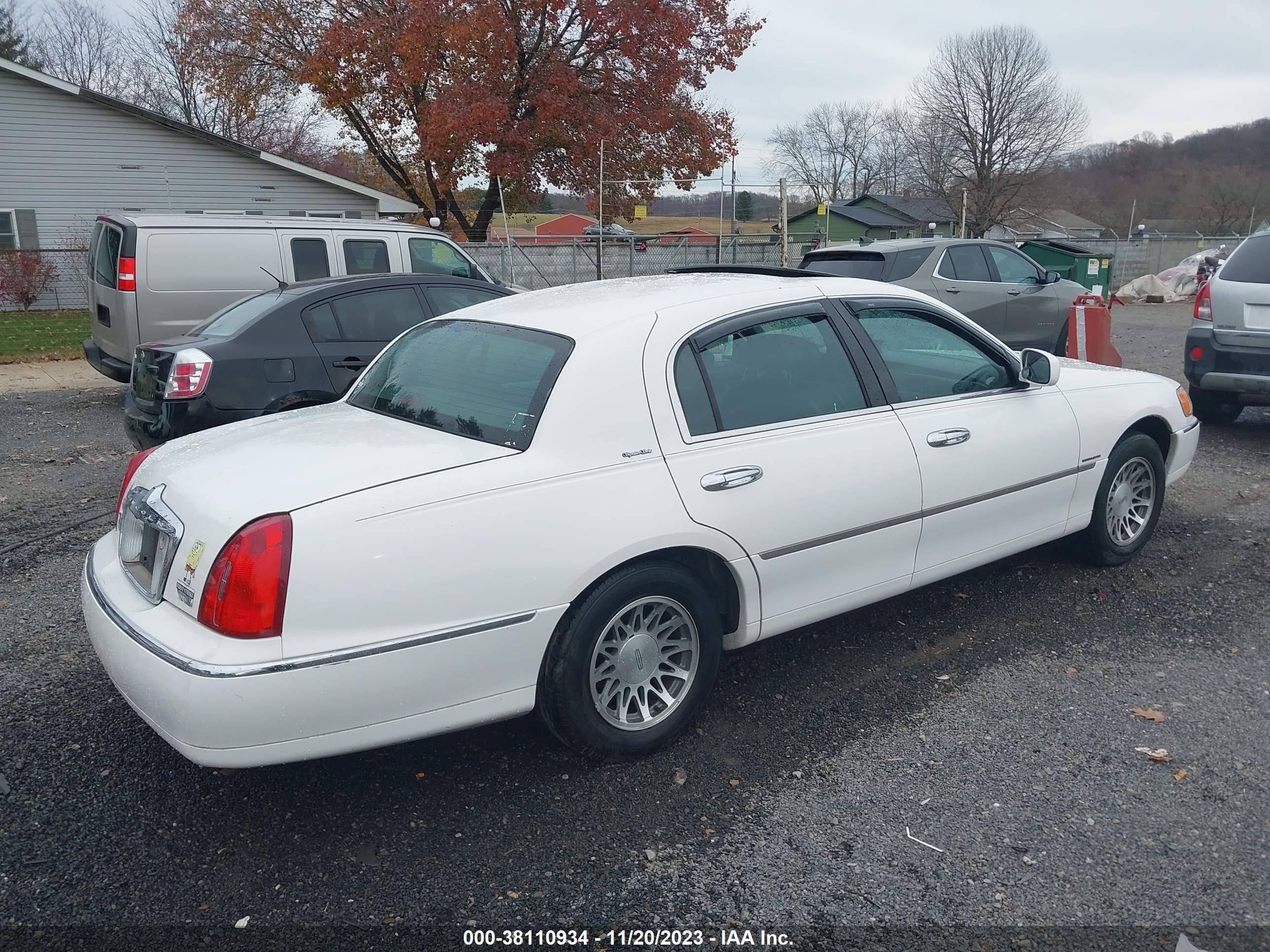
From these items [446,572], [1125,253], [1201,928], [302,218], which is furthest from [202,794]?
[1125,253]

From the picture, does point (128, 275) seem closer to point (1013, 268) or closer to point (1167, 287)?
point (1013, 268)

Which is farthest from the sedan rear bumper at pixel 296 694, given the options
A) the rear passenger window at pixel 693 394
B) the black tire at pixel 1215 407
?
the black tire at pixel 1215 407

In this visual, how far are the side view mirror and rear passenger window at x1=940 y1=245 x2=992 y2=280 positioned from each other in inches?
260

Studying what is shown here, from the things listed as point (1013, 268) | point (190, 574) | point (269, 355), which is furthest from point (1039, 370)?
point (1013, 268)

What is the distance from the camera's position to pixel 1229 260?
823 cm

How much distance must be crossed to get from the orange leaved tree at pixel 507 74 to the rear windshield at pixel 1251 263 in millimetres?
18755

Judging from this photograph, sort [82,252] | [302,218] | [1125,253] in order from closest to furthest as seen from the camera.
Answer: [302,218] → [82,252] → [1125,253]

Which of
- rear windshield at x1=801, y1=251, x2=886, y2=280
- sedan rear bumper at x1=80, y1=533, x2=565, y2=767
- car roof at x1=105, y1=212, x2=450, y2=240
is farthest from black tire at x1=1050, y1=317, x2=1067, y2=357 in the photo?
sedan rear bumper at x1=80, y1=533, x2=565, y2=767

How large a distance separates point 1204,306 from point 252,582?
26.9 ft

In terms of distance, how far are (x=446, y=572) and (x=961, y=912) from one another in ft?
5.58

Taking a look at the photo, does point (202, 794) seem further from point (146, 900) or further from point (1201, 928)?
point (1201, 928)

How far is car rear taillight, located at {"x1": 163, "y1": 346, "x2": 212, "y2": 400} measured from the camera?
6.23m

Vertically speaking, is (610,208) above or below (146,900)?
above

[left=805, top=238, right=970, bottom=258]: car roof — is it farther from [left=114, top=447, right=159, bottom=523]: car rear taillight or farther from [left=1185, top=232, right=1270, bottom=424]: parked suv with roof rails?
[left=114, top=447, right=159, bottom=523]: car rear taillight
